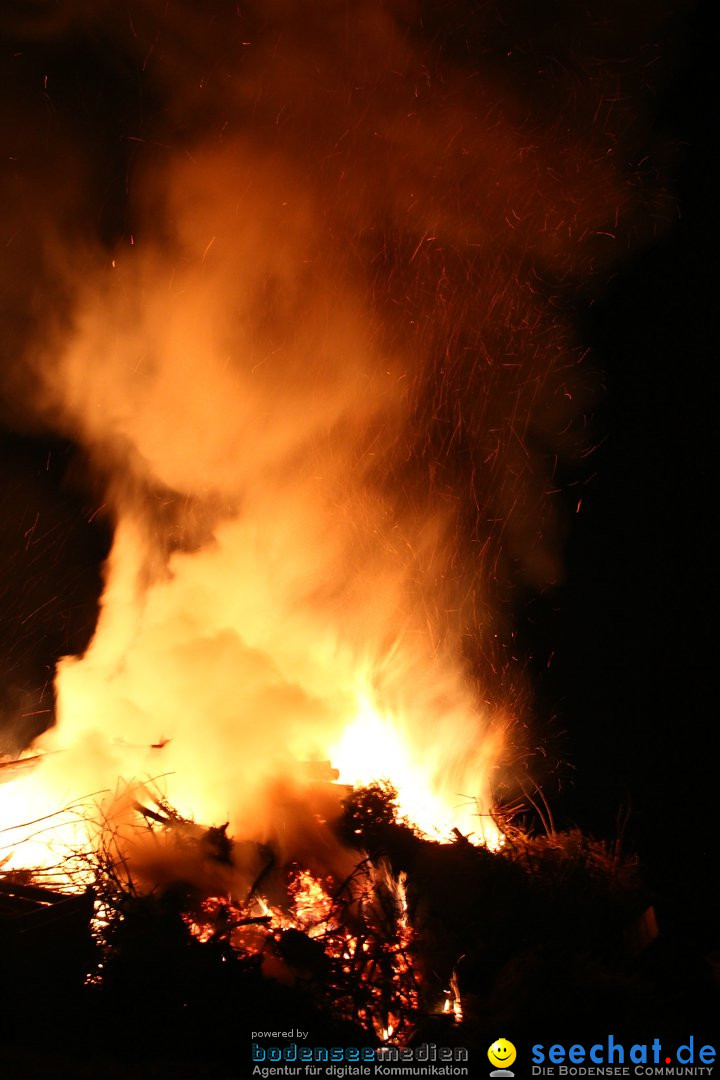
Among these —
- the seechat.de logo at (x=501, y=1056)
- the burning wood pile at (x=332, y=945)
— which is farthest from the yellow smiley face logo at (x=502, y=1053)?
the burning wood pile at (x=332, y=945)

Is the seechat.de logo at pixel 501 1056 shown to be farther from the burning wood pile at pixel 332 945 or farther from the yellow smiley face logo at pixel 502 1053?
the burning wood pile at pixel 332 945

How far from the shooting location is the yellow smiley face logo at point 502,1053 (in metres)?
3.73

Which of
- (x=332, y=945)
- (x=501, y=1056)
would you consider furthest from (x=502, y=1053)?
(x=332, y=945)

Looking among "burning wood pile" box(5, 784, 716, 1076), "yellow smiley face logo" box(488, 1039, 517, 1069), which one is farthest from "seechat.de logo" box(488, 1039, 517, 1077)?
"burning wood pile" box(5, 784, 716, 1076)

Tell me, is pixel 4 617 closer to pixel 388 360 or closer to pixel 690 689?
pixel 388 360

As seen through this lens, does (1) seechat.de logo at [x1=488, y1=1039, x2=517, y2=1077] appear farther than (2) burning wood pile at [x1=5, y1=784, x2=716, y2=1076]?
No

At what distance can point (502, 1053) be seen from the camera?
3.75 m

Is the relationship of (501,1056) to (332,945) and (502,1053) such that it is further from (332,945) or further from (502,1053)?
(332,945)

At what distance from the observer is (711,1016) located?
4297 mm

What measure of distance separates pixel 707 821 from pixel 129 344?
1154cm

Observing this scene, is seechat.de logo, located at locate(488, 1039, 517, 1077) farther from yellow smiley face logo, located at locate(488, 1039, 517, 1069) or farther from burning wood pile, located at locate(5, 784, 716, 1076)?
burning wood pile, located at locate(5, 784, 716, 1076)

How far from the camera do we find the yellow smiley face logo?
3727mm

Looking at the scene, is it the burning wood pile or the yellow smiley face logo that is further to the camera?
the burning wood pile

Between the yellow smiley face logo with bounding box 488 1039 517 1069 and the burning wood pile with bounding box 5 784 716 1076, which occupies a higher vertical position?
the burning wood pile with bounding box 5 784 716 1076
